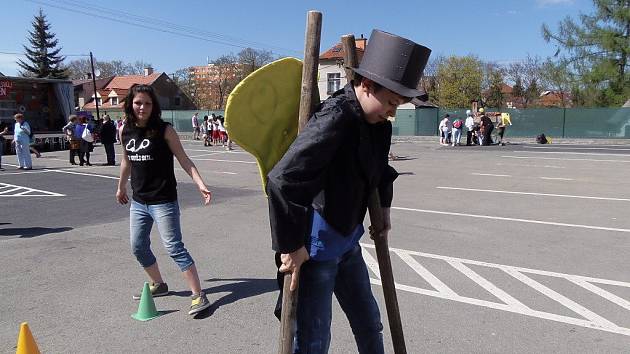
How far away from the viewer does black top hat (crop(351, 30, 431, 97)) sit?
1978 millimetres

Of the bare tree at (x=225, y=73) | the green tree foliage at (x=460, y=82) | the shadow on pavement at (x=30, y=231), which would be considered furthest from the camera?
the bare tree at (x=225, y=73)

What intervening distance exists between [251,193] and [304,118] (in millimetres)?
Answer: 8303

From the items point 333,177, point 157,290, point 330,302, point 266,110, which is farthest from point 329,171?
point 157,290

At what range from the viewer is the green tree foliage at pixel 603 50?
3444 centimetres

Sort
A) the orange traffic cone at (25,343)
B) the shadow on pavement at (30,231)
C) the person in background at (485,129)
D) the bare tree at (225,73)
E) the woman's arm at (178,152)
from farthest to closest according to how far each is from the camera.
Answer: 1. the bare tree at (225,73)
2. the person in background at (485,129)
3. the shadow on pavement at (30,231)
4. the woman's arm at (178,152)
5. the orange traffic cone at (25,343)

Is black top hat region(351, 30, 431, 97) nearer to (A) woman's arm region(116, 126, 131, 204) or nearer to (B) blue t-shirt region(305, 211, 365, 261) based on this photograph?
(B) blue t-shirt region(305, 211, 365, 261)

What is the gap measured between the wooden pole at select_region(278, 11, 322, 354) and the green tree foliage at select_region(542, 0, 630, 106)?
39059mm

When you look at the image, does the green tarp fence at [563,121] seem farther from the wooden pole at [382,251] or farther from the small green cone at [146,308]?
the wooden pole at [382,251]

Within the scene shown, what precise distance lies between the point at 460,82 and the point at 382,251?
60491mm

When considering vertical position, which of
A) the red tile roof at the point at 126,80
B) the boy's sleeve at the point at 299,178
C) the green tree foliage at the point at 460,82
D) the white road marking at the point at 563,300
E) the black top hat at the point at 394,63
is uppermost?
the red tile roof at the point at 126,80

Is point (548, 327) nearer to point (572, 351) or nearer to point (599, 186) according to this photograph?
point (572, 351)

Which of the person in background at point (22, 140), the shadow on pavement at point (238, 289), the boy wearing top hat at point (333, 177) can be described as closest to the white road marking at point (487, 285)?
the shadow on pavement at point (238, 289)

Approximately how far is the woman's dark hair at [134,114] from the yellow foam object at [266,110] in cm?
215

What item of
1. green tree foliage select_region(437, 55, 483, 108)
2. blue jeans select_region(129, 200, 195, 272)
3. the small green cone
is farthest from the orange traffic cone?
green tree foliage select_region(437, 55, 483, 108)
